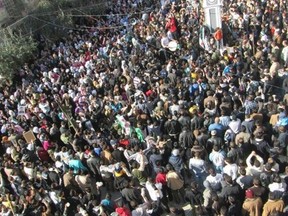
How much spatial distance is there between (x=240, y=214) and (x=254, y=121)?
248 centimetres

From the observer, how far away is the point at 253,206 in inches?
301

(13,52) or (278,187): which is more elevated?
(13,52)

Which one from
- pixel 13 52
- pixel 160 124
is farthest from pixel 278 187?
pixel 13 52

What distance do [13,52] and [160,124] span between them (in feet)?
37.1

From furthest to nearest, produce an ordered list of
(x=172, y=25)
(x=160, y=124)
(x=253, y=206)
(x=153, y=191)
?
(x=172, y=25)
(x=160, y=124)
(x=153, y=191)
(x=253, y=206)

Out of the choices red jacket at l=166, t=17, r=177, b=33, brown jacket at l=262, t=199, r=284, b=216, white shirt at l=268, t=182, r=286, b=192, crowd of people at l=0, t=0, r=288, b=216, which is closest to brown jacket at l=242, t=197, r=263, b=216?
crowd of people at l=0, t=0, r=288, b=216

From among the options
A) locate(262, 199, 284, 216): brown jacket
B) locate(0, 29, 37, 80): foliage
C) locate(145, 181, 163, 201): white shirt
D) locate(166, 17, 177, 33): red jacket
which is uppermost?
locate(166, 17, 177, 33): red jacket

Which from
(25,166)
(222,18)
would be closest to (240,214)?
(25,166)

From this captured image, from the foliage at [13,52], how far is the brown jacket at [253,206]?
14100mm

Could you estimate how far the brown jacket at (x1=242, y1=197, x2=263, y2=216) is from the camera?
761 cm

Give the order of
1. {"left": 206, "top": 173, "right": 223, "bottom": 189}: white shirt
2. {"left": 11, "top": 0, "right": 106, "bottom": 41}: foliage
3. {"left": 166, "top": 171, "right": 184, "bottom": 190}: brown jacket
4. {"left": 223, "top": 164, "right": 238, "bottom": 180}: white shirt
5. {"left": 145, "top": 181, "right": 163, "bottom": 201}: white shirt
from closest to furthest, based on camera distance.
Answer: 1. {"left": 206, "top": 173, "right": 223, "bottom": 189}: white shirt
2. {"left": 223, "top": 164, "right": 238, "bottom": 180}: white shirt
3. {"left": 145, "top": 181, "right": 163, "bottom": 201}: white shirt
4. {"left": 166, "top": 171, "right": 184, "bottom": 190}: brown jacket
5. {"left": 11, "top": 0, "right": 106, "bottom": 41}: foliage

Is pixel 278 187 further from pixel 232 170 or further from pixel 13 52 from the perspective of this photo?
pixel 13 52

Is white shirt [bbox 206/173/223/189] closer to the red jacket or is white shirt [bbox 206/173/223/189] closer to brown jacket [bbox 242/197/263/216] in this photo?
brown jacket [bbox 242/197/263/216]

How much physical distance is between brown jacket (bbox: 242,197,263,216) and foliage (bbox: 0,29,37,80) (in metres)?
14.1
